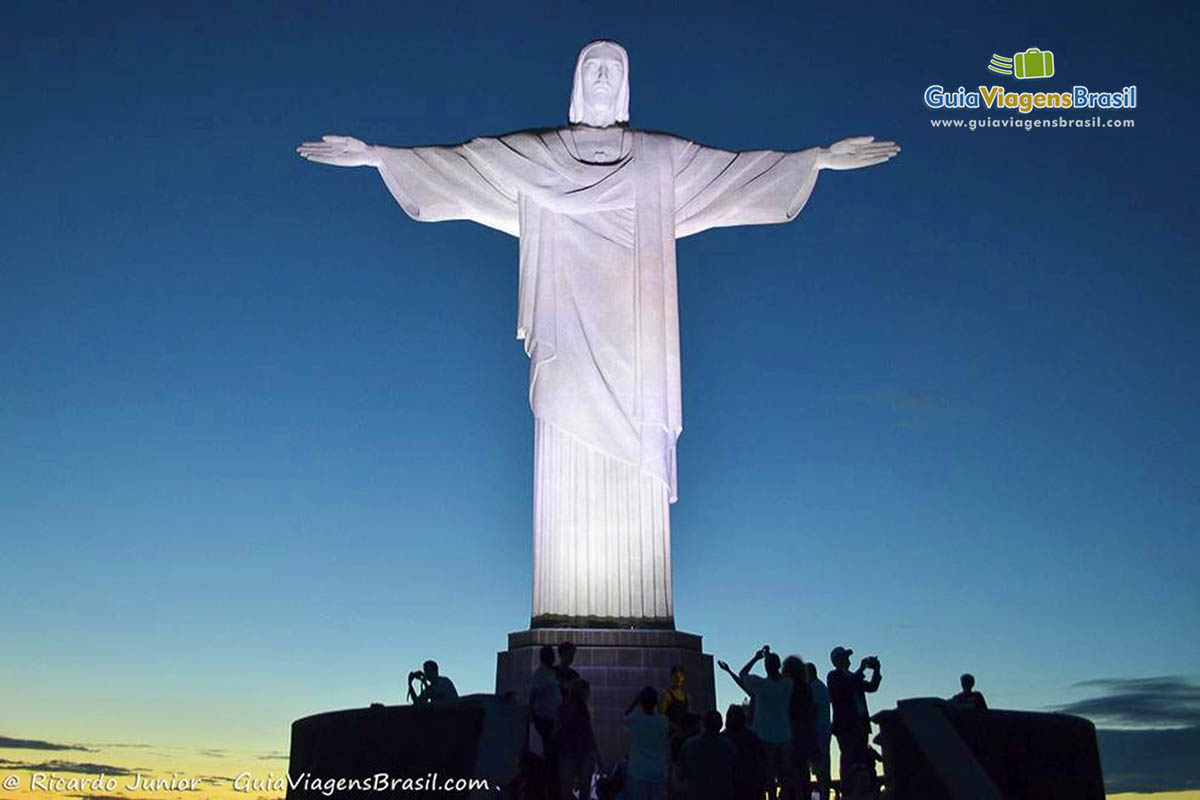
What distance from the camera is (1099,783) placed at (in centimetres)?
1069

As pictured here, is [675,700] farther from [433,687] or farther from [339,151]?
[339,151]

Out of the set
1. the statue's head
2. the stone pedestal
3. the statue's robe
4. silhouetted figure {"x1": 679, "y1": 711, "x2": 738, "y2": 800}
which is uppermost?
the statue's head

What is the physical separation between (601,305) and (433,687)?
17.6 ft

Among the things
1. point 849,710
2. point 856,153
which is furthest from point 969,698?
point 856,153

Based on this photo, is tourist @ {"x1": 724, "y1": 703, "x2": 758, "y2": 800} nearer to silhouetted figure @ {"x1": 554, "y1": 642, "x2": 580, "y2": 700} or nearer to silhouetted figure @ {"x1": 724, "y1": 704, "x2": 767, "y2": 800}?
silhouetted figure @ {"x1": 724, "y1": 704, "x2": 767, "y2": 800}

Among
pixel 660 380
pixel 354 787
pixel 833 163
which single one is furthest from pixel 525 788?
pixel 833 163

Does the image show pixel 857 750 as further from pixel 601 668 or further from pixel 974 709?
pixel 601 668

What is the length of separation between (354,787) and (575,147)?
331 inches

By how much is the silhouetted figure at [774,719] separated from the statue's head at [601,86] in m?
7.59

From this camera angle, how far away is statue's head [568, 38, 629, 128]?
1584 cm

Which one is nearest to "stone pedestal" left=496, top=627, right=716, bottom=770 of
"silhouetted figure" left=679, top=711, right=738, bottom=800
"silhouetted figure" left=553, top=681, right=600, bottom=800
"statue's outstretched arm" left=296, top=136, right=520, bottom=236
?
"silhouetted figure" left=553, top=681, right=600, bottom=800

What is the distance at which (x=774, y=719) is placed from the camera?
1125cm

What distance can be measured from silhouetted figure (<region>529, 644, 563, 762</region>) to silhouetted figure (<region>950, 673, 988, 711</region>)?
353cm

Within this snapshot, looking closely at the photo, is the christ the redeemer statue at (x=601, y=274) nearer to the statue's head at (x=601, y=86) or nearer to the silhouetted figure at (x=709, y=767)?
the statue's head at (x=601, y=86)
